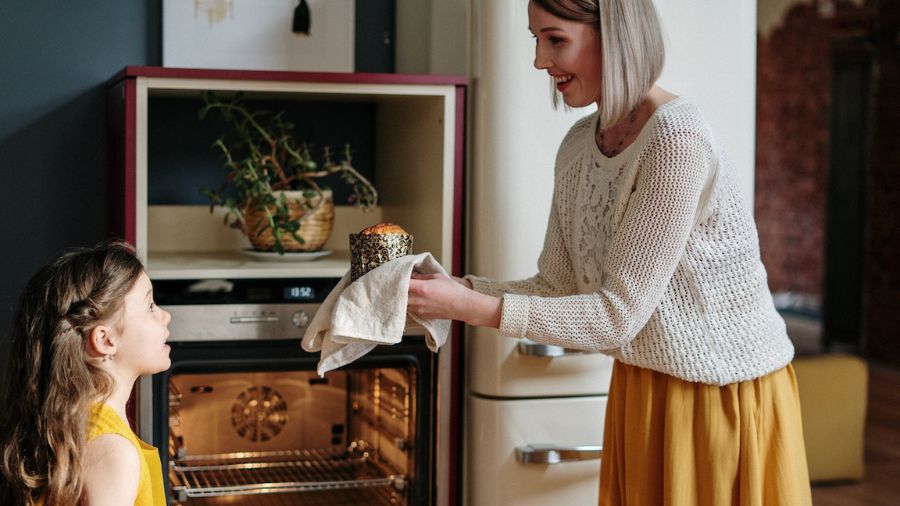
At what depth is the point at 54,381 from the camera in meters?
1.39

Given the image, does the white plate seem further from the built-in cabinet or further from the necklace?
the necklace

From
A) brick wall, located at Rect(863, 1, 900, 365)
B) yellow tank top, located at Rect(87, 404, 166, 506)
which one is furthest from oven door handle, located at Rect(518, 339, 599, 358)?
brick wall, located at Rect(863, 1, 900, 365)

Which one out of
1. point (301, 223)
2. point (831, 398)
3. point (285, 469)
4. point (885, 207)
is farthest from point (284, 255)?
point (885, 207)

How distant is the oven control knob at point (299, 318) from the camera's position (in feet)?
6.99

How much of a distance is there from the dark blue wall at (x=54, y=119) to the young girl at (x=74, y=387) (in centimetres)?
109

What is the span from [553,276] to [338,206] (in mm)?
922

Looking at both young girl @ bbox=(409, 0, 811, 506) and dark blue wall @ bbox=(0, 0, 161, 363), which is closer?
young girl @ bbox=(409, 0, 811, 506)

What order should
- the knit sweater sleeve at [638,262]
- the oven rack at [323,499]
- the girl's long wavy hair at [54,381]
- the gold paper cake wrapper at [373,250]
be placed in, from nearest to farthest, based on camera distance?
the girl's long wavy hair at [54,381]
the knit sweater sleeve at [638,262]
the gold paper cake wrapper at [373,250]
the oven rack at [323,499]

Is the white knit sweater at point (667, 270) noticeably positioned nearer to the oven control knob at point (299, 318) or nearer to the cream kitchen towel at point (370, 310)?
the cream kitchen towel at point (370, 310)

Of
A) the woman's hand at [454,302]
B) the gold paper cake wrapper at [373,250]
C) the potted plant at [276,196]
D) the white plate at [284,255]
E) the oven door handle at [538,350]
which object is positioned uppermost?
the potted plant at [276,196]

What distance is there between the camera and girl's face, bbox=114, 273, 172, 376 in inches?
57.3

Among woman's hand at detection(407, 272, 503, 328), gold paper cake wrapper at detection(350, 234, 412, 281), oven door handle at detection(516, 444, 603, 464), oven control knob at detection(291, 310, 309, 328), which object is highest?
gold paper cake wrapper at detection(350, 234, 412, 281)

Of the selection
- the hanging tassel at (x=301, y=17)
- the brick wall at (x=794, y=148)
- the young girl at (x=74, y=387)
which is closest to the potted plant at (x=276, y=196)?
the hanging tassel at (x=301, y=17)

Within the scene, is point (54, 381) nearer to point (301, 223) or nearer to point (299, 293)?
point (299, 293)
